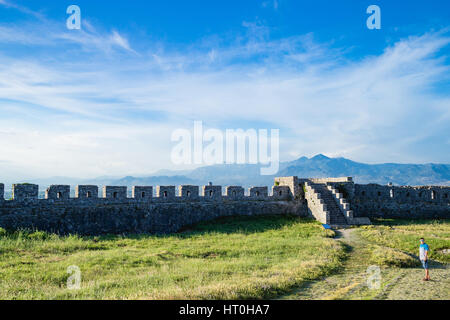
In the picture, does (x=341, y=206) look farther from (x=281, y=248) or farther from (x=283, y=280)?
(x=283, y=280)

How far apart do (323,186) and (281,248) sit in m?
11.5

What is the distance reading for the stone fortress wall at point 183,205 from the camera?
1784cm

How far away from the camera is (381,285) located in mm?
9273

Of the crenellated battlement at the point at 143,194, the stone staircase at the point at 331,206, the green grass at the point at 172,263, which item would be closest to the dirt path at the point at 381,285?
the green grass at the point at 172,263

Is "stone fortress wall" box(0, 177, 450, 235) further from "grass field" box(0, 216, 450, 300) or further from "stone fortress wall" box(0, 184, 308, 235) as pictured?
"grass field" box(0, 216, 450, 300)

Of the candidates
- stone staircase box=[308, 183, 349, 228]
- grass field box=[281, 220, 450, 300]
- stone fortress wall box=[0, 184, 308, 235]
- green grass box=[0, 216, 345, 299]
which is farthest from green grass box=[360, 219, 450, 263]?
stone fortress wall box=[0, 184, 308, 235]

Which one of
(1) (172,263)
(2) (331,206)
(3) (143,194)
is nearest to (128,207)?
(3) (143,194)

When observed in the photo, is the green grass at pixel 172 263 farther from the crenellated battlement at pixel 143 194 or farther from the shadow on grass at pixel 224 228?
the crenellated battlement at pixel 143 194

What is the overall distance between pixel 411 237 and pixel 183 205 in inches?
514

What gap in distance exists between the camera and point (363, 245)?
15.8m

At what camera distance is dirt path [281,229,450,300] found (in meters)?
8.30

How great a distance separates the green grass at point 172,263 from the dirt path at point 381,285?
0.51 metres

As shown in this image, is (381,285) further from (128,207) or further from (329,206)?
(128,207)
